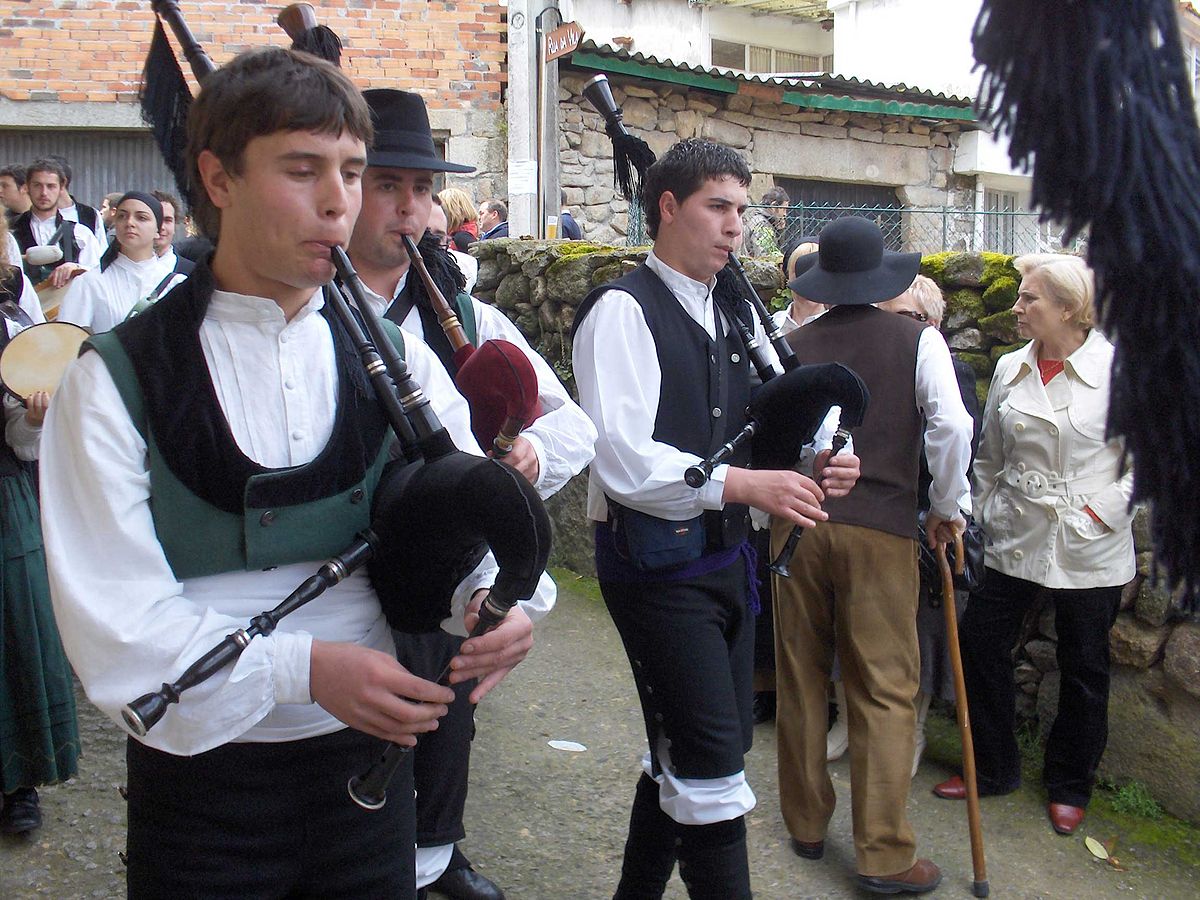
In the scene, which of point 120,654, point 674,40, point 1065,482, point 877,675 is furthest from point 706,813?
point 674,40

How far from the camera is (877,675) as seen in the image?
3463 millimetres

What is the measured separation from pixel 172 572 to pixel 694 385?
5.24ft

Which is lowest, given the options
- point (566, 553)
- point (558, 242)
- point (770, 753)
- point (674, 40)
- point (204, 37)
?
point (770, 753)

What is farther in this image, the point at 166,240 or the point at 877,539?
the point at 166,240

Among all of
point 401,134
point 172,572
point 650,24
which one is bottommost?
point 172,572

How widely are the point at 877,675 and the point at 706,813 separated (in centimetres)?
102

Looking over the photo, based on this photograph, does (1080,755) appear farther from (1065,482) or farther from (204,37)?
(204,37)

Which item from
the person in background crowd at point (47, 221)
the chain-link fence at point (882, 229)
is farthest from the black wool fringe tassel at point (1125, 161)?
the person in background crowd at point (47, 221)

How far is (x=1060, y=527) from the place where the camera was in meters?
3.75

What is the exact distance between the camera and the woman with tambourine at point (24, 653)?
335 cm

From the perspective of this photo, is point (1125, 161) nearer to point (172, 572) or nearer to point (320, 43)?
point (172, 572)

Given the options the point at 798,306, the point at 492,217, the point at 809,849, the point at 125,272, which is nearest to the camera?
the point at 809,849

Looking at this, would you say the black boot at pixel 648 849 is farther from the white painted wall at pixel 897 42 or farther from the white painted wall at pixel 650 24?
the white painted wall at pixel 650 24

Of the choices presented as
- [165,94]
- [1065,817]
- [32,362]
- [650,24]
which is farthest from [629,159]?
[650,24]
